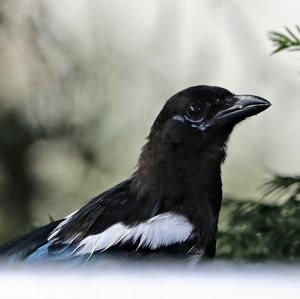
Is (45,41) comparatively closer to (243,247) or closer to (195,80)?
(195,80)

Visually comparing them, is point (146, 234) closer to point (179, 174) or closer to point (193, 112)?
point (179, 174)

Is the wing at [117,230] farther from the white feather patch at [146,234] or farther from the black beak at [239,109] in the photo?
the black beak at [239,109]

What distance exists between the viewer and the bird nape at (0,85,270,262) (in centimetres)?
173

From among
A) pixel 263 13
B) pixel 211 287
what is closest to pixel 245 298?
pixel 211 287

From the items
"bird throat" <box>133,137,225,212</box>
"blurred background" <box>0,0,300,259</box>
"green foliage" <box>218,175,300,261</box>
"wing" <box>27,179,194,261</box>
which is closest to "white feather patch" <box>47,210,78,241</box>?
"wing" <box>27,179,194,261</box>

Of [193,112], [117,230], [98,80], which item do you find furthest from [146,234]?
[98,80]

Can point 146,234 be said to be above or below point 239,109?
below

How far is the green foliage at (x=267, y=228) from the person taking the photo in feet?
5.18

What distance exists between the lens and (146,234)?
68.9 inches

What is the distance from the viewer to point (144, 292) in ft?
1.59

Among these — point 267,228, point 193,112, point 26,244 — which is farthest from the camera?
point 193,112

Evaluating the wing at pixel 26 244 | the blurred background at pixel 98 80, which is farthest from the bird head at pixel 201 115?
the blurred background at pixel 98 80

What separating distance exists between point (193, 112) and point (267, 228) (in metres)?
0.33

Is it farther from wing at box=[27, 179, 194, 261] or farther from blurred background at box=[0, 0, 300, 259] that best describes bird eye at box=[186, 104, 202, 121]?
blurred background at box=[0, 0, 300, 259]
